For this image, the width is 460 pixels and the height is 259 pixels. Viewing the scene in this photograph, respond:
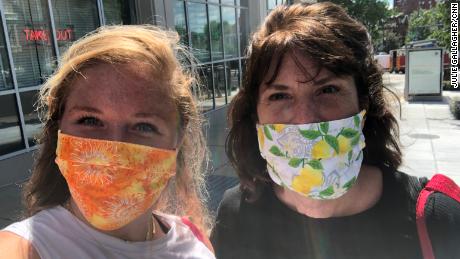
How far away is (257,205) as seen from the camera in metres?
1.84

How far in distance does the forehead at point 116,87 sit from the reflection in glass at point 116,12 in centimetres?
741

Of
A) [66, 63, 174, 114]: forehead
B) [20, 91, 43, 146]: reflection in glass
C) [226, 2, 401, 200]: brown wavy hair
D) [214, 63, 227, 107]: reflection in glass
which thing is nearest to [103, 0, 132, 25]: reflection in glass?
[20, 91, 43, 146]: reflection in glass

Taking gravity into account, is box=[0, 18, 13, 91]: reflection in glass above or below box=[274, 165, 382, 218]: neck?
above

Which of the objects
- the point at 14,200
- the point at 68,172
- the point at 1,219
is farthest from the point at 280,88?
the point at 14,200

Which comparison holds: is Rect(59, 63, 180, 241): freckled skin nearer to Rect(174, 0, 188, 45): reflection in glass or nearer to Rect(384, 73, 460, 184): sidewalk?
Rect(384, 73, 460, 184): sidewalk

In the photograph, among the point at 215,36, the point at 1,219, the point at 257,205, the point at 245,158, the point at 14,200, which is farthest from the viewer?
the point at 215,36

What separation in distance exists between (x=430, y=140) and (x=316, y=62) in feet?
25.9

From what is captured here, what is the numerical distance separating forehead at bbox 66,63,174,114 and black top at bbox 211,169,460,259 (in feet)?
2.17

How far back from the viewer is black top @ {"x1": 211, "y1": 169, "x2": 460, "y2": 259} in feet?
4.92

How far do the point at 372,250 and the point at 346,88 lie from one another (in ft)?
2.07


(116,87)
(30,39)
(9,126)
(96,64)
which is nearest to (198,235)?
(116,87)

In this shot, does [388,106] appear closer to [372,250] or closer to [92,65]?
[372,250]

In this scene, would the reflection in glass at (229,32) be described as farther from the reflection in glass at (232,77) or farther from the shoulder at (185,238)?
the shoulder at (185,238)

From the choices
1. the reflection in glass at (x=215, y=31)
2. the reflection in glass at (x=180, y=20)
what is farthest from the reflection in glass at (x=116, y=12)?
the reflection in glass at (x=215, y=31)
